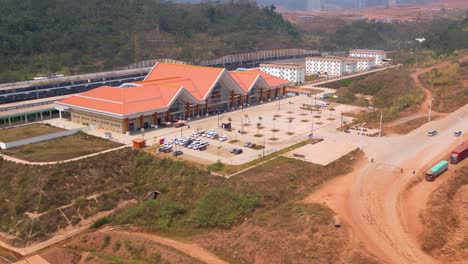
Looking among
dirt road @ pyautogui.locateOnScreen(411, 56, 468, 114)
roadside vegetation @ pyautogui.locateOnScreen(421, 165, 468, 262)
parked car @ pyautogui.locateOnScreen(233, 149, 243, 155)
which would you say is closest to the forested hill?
dirt road @ pyautogui.locateOnScreen(411, 56, 468, 114)

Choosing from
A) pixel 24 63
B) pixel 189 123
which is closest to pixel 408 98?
pixel 189 123

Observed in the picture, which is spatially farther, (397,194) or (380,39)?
(380,39)

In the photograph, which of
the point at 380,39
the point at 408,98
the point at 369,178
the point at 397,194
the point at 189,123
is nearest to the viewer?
the point at 397,194

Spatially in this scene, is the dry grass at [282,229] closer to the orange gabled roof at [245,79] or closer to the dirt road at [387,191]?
the dirt road at [387,191]

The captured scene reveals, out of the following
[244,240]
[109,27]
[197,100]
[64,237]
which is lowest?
[64,237]

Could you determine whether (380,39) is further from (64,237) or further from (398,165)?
(64,237)

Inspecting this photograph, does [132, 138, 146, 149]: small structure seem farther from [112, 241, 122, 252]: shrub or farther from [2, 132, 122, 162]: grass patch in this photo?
[112, 241, 122, 252]: shrub

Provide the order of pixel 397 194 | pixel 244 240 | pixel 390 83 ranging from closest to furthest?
pixel 244 240 → pixel 397 194 → pixel 390 83

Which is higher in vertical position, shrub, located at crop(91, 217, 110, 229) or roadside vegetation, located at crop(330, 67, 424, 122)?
roadside vegetation, located at crop(330, 67, 424, 122)
